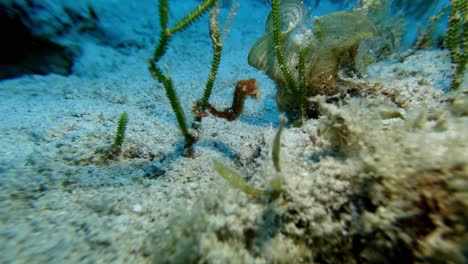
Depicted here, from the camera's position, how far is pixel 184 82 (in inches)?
191

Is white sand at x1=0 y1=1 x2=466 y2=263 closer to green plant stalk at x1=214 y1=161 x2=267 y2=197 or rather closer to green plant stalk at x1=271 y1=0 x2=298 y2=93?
green plant stalk at x1=214 y1=161 x2=267 y2=197

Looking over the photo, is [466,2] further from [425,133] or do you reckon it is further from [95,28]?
[95,28]

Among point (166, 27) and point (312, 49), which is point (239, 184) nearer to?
point (166, 27)

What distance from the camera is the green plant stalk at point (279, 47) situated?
2236mm

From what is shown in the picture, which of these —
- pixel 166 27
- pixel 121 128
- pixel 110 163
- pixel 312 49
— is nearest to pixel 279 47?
pixel 312 49

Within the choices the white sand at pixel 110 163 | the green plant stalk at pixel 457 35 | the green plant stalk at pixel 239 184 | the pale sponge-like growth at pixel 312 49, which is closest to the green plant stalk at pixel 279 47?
the pale sponge-like growth at pixel 312 49

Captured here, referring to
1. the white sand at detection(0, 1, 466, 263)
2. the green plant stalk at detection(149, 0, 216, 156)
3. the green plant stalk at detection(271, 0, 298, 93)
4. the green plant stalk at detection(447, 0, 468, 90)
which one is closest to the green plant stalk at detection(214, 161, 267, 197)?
the white sand at detection(0, 1, 466, 263)

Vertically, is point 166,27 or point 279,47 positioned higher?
point 279,47

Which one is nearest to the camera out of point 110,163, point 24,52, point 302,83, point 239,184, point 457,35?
point 239,184

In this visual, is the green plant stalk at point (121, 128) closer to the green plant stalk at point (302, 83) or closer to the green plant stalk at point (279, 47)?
the green plant stalk at point (279, 47)

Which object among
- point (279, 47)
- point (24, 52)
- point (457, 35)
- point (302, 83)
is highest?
point (24, 52)

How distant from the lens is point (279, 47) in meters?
2.33

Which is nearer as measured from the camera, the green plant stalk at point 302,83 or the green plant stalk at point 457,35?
the green plant stalk at point 302,83

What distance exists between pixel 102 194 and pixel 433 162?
83.7 inches
